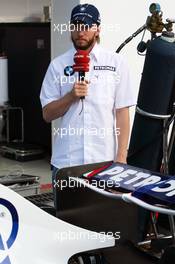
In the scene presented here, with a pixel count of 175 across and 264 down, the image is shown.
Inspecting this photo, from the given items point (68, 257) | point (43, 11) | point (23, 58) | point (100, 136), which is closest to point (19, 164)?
point (23, 58)

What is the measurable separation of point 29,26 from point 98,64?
164 inches

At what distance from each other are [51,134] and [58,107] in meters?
3.22

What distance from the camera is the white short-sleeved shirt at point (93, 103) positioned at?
233 centimetres

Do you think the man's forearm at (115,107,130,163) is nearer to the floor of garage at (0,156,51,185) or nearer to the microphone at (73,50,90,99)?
the microphone at (73,50,90,99)

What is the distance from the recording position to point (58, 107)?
7.50ft

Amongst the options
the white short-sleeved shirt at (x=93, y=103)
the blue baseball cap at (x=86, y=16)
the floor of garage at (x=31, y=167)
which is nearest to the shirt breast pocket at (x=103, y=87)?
the white short-sleeved shirt at (x=93, y=103)

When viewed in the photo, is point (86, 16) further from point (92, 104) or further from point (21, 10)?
point (21, 10)

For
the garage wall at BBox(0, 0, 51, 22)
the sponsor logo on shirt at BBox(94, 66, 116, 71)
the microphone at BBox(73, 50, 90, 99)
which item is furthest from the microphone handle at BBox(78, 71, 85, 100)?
the garage wall at BBox(0, 0, 51, 22)

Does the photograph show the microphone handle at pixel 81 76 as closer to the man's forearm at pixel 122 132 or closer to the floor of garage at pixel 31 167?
the man's forearm at pixel 122 132

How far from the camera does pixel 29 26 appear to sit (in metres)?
6.34

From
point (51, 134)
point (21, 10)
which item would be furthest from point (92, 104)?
point (21, 10)

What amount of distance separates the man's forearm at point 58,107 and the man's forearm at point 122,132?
0.25 metres

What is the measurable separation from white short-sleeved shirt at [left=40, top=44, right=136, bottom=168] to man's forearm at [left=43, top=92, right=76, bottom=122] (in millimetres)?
33

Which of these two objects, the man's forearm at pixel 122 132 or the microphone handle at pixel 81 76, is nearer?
the microphone handle at pixel 81 76
